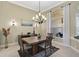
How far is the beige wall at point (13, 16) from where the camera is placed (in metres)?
2.30

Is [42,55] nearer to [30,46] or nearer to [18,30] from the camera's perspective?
[30,46]

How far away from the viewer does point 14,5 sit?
231 cm

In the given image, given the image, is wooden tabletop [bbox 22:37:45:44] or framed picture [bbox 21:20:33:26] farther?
framed picture [bbox 21:20:33:26]

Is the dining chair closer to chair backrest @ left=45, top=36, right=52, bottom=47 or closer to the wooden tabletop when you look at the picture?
chair backrest @ left=45, top=36, right=52, bottom=47

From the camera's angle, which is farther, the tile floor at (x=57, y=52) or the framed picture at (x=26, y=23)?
the framed picture at (x=26, y=23)

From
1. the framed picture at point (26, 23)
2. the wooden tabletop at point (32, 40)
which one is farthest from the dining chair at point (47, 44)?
the framed picture at point (26, 23)

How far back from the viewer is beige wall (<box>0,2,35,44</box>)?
2303mm

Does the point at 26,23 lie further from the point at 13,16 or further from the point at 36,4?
the point at 36,4

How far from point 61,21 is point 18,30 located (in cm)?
108

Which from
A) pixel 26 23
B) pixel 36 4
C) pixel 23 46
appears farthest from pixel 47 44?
pixel 36 4

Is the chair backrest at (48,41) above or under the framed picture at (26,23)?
under

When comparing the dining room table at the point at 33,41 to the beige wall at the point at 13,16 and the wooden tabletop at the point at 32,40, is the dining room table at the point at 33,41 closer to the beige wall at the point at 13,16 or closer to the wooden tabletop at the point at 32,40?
the wooden tabletop at the point at 32,40

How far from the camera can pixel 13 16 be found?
2.32 meters

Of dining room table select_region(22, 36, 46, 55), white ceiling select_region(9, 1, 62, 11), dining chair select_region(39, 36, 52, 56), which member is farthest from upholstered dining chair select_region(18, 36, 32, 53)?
white ceiling select_region(9, 1, 62, 11)
